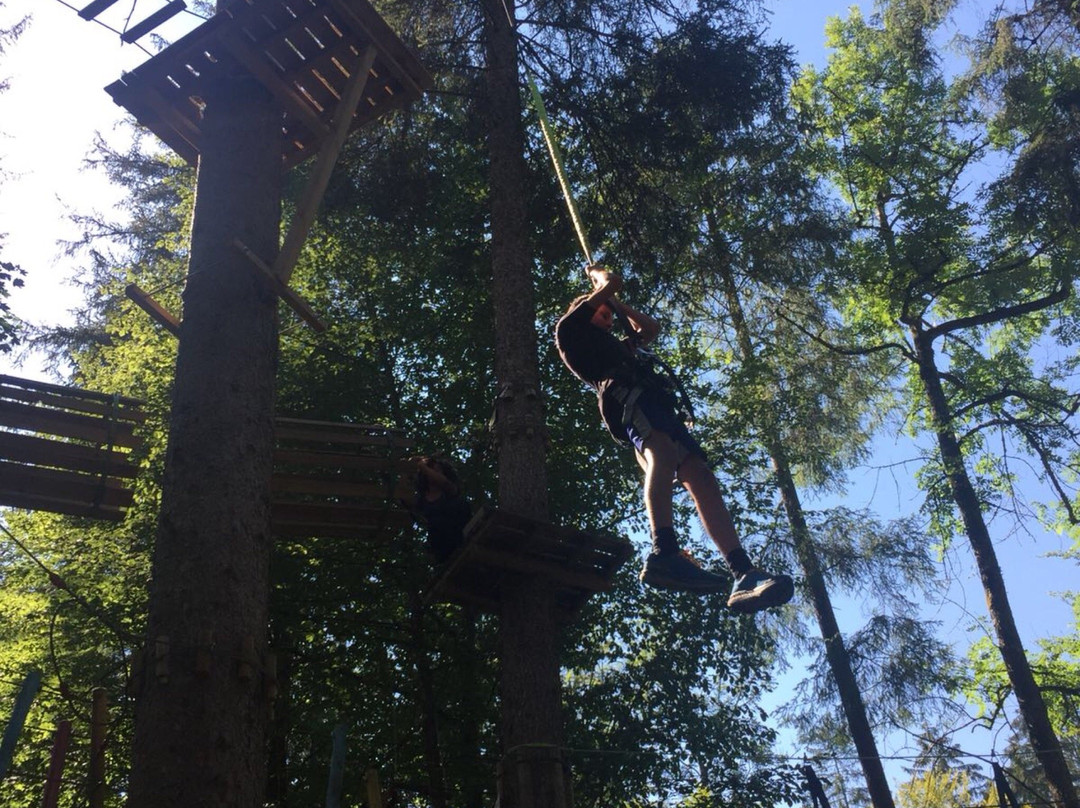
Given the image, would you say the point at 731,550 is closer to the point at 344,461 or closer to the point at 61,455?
the point at 344,461

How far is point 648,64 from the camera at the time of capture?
9.88 m

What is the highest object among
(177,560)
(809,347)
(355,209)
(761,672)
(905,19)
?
(905,19)

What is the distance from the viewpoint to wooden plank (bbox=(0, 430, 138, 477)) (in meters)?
6.25

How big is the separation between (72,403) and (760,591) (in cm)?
477

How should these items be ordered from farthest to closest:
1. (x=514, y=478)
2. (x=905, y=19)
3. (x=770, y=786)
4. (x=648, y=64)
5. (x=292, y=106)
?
(x=905, y=19)
(x=648, y=64)
(x=770, y=786)
(x=514, y=478)
(x=292, y=106)

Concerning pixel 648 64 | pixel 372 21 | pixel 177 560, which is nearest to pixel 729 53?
pixel 648 64

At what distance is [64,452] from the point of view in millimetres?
6484

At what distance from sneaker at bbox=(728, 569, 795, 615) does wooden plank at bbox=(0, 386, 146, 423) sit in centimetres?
430

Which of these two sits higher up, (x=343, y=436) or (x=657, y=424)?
(x=343, y=436)

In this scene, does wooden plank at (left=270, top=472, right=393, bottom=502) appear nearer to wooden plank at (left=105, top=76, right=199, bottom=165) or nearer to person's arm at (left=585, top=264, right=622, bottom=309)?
person's arm at (left=585, top=264, right=622, bottom=309)

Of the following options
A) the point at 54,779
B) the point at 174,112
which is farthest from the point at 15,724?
the point at 174,112

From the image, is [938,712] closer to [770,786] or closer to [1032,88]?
[770,786]

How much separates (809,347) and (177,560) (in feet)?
46.1

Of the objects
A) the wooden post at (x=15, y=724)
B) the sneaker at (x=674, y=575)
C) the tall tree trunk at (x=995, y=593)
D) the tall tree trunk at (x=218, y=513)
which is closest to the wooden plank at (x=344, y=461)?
the tall tree trunk at (x=218, y=513)
